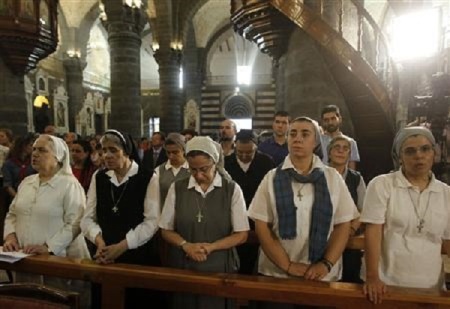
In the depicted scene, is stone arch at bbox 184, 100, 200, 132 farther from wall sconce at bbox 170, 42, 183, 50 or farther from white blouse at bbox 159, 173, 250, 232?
white blouse at bbox 159, 173, 250, 232

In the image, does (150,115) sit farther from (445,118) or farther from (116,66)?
(445,118)

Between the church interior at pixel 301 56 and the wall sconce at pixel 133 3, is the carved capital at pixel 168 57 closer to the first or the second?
the church interior at pixel 301 56

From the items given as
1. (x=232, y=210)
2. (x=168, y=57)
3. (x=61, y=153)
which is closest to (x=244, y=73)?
(x=168, y=57)

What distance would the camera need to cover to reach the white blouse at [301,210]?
2.29m

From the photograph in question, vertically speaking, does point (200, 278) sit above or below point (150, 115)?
below

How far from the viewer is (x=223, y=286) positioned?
6.70ft

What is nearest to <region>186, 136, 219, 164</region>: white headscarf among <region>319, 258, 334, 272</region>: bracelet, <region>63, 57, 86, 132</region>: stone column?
<region>319, 258, 334, 272</region>: bracelet

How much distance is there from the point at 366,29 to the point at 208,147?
6426 mm

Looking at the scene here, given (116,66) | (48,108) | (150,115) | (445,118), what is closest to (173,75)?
(116,66)

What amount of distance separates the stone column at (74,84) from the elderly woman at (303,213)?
20.2 metres

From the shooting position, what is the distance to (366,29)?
7590mm

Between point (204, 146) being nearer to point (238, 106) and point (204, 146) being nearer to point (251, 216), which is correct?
point (251, 216)

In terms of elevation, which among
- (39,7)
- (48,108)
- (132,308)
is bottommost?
(132,308)

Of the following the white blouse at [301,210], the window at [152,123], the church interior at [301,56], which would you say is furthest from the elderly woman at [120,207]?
the window at [152,123]
